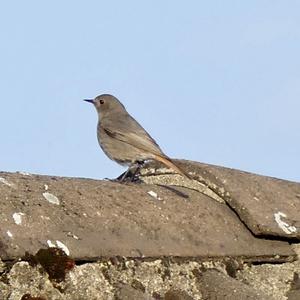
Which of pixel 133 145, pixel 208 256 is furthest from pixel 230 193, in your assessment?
pixel 133 145

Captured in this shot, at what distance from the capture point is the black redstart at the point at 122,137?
8.07 m

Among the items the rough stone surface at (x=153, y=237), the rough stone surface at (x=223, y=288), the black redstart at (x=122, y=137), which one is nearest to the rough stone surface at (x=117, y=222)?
the rough stone surface at (x=153, y=237)

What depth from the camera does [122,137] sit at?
28.0 ft

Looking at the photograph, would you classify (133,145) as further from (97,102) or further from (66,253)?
(66,253)

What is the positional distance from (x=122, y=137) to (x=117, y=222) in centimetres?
405

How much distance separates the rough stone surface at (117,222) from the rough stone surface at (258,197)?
0.06 meters

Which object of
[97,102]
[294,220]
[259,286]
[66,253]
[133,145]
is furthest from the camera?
[97,102]

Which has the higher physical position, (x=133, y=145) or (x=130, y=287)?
(x=133, y=145)

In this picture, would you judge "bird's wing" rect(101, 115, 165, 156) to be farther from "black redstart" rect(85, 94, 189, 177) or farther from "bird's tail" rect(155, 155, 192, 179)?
"bird's tail" rect(155, 155, 192, 179)

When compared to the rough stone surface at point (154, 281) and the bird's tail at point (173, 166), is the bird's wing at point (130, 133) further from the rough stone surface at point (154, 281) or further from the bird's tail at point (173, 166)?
the rough stone surface at point (154, 281)

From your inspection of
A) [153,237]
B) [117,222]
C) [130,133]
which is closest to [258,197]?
[153,237]

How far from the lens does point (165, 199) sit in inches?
194

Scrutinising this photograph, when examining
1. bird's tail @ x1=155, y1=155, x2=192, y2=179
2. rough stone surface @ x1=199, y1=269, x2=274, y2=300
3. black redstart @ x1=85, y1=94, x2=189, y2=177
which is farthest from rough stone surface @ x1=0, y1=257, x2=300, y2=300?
black redstart @ x1=85, y1=94, x2=189, y2=177

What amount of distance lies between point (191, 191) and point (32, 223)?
1.25m
